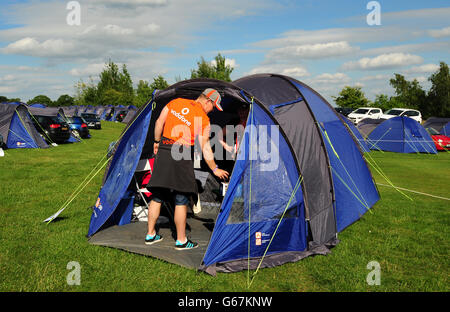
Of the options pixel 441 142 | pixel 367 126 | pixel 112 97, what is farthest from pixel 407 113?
pixel 112 97

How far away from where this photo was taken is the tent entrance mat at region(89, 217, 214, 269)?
4734 millimetres

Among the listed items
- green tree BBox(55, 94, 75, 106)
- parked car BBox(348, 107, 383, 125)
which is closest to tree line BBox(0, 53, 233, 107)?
green tree BBox(55, 94, 75, 106)

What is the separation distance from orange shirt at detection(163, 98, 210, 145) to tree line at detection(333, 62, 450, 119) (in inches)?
1810

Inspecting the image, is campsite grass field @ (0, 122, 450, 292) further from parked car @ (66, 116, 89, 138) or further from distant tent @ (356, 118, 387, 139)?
parked car @ (66, 116, 89, 138)

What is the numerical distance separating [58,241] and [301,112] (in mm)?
4184

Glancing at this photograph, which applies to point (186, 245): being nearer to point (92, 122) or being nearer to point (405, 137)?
point (405, 137)

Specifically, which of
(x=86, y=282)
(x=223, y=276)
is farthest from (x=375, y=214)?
(x=86, y=282)

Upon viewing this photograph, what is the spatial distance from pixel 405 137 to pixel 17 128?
18.7m

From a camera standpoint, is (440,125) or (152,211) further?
(440,125)

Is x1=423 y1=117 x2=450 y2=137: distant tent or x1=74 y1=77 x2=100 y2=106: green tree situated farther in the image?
x1=74 y1=77 x2=100 y2=106: green tree

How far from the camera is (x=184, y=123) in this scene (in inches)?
190

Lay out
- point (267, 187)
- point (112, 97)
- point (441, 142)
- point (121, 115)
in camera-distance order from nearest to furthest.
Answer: point (267, 187) < point (441, 142) < point (121, 115) < point (112, 97)
